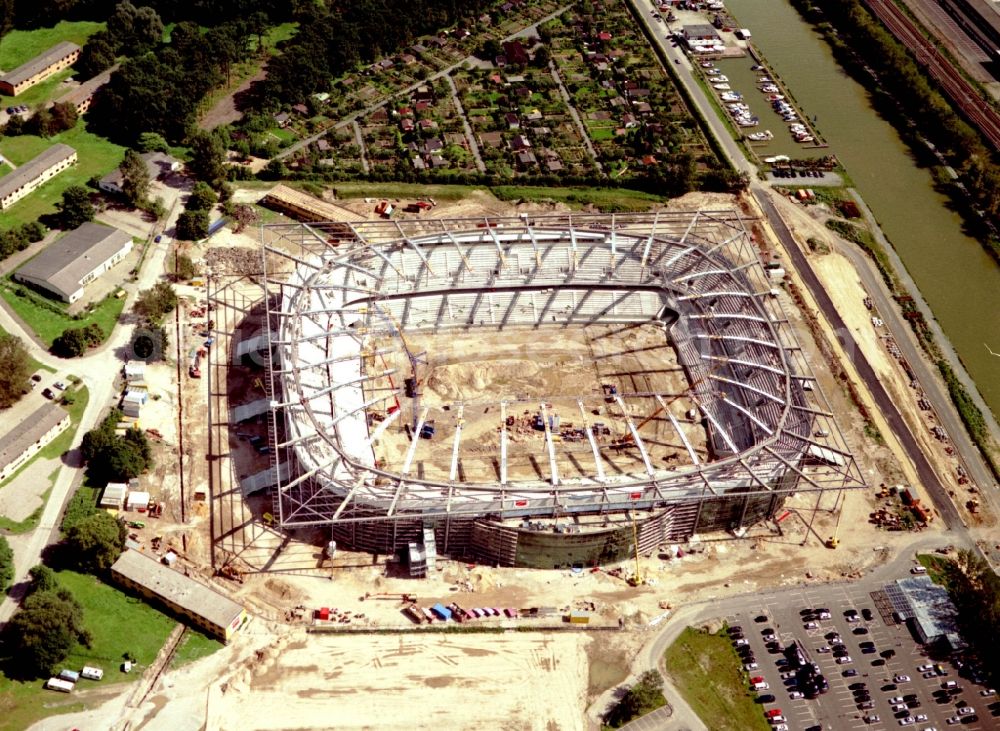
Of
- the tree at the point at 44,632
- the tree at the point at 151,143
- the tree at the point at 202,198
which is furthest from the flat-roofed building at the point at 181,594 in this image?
the tree at the point at 151,143

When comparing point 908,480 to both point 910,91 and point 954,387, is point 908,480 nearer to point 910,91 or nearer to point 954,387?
point 954,387

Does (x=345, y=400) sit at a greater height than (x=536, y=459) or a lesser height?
greater

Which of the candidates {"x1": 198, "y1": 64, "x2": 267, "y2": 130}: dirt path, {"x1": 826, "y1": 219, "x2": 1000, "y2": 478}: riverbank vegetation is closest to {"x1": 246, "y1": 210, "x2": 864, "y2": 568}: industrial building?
{"x1": 826, "y1": 219, "x2": 1000, "y2": 478}: riverbank vegetation

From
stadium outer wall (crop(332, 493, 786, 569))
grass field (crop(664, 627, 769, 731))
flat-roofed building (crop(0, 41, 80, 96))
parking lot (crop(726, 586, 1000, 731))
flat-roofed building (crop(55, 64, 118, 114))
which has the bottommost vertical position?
parking lot (crop(726, 586, 1000, 731))

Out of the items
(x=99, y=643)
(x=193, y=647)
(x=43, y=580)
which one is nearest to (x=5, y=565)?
(x=43, y=580)

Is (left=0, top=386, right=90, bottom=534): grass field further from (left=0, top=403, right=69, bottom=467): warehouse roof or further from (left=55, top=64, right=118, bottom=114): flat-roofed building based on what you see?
(left=55, top=64, right=118, bottom=114): flat-roofed building

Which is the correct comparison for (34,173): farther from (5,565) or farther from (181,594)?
(181,594)

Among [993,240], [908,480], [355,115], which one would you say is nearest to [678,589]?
[908,480]
